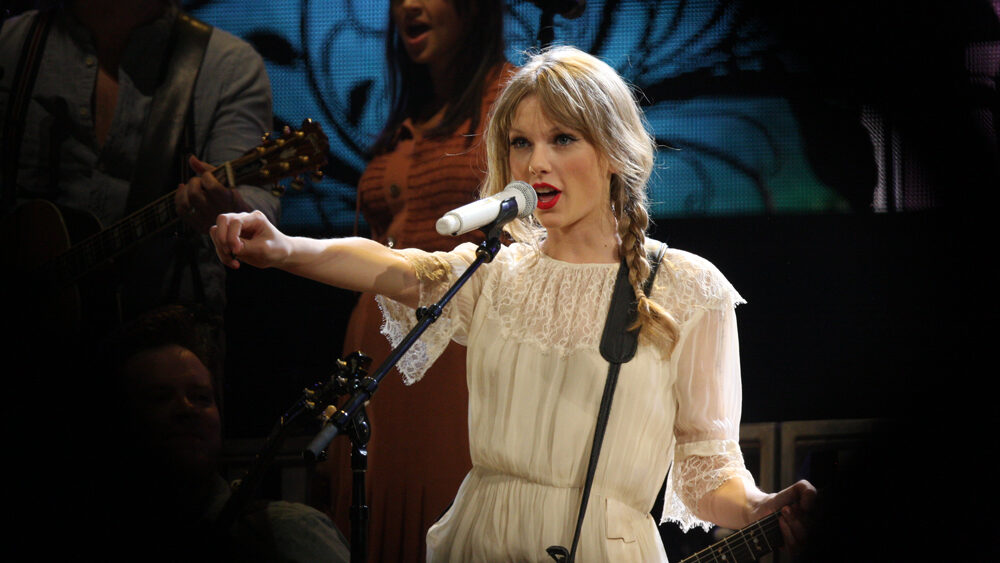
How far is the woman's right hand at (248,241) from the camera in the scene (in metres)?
1.79

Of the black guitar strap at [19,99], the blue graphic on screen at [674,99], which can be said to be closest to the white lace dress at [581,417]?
the blue graphic on screen at [674,99]

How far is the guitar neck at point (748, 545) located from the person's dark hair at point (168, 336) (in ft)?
5.62

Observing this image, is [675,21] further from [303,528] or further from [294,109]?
[303,528]

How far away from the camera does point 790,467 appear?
9.52 ft

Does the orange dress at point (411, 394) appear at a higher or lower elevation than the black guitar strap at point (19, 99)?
lower

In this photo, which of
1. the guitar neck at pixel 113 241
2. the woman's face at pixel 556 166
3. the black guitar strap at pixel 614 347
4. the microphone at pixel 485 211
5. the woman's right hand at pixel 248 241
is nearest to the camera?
the microphone at pixel 485 211

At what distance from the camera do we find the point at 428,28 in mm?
3096

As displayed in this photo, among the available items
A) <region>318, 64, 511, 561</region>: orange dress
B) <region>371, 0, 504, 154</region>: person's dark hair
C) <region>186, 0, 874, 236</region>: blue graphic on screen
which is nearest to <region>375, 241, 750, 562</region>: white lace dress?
<region>318, 64, 511, 561</region>: orange dress

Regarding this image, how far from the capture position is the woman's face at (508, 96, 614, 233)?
2.09m

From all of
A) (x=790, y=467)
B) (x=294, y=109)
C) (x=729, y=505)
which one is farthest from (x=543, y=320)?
(x=294, y=109)

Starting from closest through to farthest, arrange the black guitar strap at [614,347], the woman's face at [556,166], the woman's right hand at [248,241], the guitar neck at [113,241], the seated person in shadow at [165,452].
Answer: the woman's right hand at [248,241]
the black guitar strap at [614,347]
the woman's face at [556,166]
the seated person in shadow at [165,452]
the guitar neck at [113,241]

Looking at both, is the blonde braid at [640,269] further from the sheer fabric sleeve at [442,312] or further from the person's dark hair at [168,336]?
the person's dark hair at [168,336]

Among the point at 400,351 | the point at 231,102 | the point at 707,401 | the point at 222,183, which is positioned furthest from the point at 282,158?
the point at 707,401

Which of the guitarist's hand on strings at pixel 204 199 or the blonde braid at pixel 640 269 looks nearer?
the blonde braid at pixel 640 269
